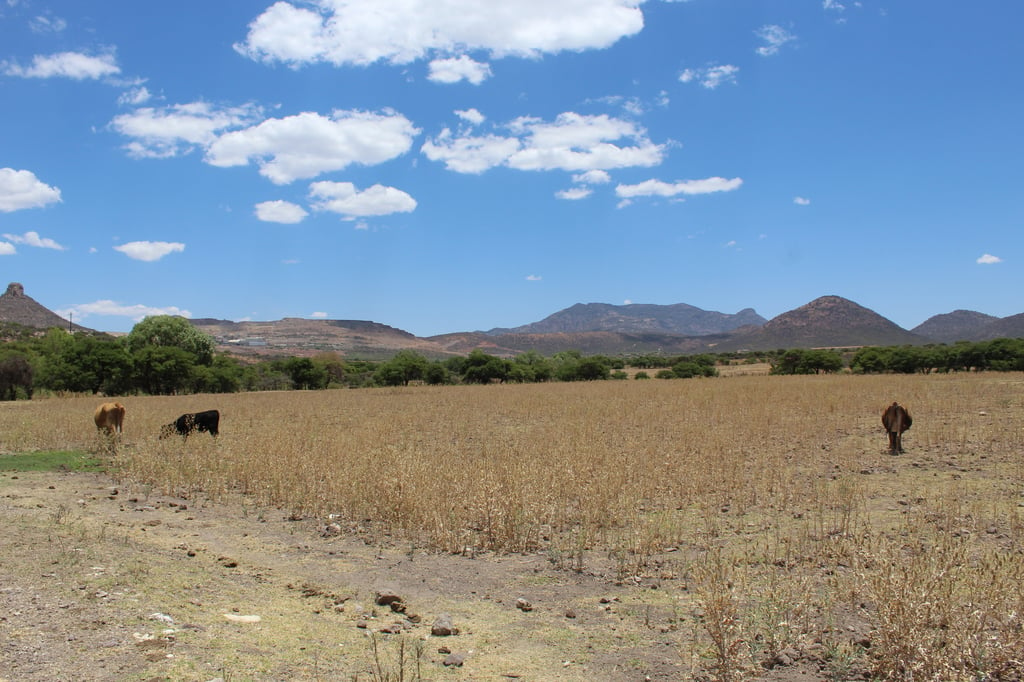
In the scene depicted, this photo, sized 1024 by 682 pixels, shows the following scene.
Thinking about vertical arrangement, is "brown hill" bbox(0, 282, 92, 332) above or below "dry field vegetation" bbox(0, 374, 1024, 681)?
above

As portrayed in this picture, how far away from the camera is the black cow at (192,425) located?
14586 mm

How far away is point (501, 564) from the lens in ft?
20.7

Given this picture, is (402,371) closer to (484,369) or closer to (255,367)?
(484,369)

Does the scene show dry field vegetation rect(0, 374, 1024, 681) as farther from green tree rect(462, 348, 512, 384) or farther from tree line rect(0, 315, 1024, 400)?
green tree rect(462, 348, 512, 384)

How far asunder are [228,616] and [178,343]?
202ft

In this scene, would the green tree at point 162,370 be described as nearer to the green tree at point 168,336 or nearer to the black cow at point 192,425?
the green tree at point 168,336

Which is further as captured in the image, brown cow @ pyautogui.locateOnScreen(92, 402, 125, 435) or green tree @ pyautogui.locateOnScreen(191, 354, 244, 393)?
green tree @ pyautogui.locateOnScreen(191, 354, 244, 393)

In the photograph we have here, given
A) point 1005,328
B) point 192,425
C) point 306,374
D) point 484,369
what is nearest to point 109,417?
point 192,425

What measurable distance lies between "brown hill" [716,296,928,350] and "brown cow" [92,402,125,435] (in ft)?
535

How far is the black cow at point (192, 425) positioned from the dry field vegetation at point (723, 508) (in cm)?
72

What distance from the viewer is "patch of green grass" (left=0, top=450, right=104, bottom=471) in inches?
472

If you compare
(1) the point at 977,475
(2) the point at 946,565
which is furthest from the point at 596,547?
(1) the point at 977,475

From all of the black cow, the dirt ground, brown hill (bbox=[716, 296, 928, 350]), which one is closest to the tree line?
the black cow

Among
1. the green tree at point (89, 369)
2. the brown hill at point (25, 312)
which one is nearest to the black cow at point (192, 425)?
the green tree at point (89, 369)
